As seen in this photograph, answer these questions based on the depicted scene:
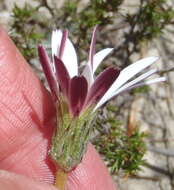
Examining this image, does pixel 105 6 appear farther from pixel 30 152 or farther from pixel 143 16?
pixel 30 152

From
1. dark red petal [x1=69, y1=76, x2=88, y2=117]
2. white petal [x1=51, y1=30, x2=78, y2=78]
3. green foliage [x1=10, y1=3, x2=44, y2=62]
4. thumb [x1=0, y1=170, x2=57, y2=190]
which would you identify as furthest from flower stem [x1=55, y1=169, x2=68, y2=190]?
green foliage [x1=10, y1=3, x2=44, y2=62]

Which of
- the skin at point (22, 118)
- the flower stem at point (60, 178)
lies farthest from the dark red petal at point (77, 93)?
the skin at point (22, 118)

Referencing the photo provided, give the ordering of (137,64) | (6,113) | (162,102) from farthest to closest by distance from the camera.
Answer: (162,102) < (6,113) < (137,64)

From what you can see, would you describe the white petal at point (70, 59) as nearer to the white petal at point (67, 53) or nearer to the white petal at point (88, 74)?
the white petal at point (67, 53)

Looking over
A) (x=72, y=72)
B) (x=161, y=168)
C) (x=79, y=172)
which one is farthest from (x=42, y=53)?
(x=161, y=168)

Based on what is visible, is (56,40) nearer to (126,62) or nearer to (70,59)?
(70,59)

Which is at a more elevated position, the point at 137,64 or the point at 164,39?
the point at 137,64
